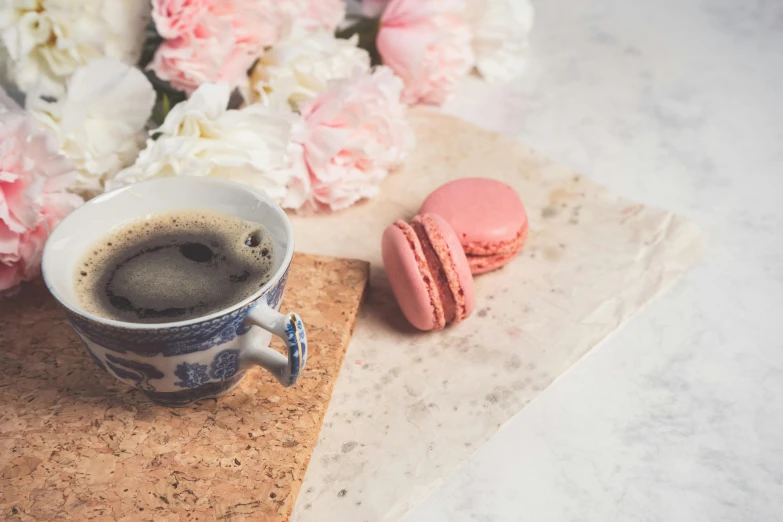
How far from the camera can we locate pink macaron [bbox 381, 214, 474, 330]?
1097 millimetres

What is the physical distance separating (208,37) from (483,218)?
1.79ft

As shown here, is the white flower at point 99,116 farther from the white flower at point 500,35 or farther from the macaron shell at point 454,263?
the white flower at point 500,35

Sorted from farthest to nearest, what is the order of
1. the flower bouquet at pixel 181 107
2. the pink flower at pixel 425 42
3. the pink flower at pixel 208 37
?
the pink flower at pixel 425 42 < the pink flower at pixel 208 37 < the flower bouquet at pixel 181 107

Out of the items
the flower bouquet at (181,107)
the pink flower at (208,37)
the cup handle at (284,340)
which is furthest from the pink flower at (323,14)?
the cup handle at (284,340)

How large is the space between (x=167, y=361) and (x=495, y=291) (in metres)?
0.57

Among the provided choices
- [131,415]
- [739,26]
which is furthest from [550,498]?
[739,26]

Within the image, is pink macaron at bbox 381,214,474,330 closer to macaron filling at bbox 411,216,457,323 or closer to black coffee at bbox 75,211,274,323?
macaron filling at bbox 411,216,457,323

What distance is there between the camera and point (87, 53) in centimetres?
121

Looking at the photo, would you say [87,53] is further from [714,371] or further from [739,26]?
[739,26]

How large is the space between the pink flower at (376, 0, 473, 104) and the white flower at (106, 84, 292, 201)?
415mm

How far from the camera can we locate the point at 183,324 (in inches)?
32.5

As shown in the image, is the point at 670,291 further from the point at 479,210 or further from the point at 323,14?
the point at 323,14

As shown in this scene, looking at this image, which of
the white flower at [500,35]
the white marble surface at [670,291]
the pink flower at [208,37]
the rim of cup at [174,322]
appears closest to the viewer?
the rim of cup at [174,322]

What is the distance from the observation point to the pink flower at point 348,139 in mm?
1271
